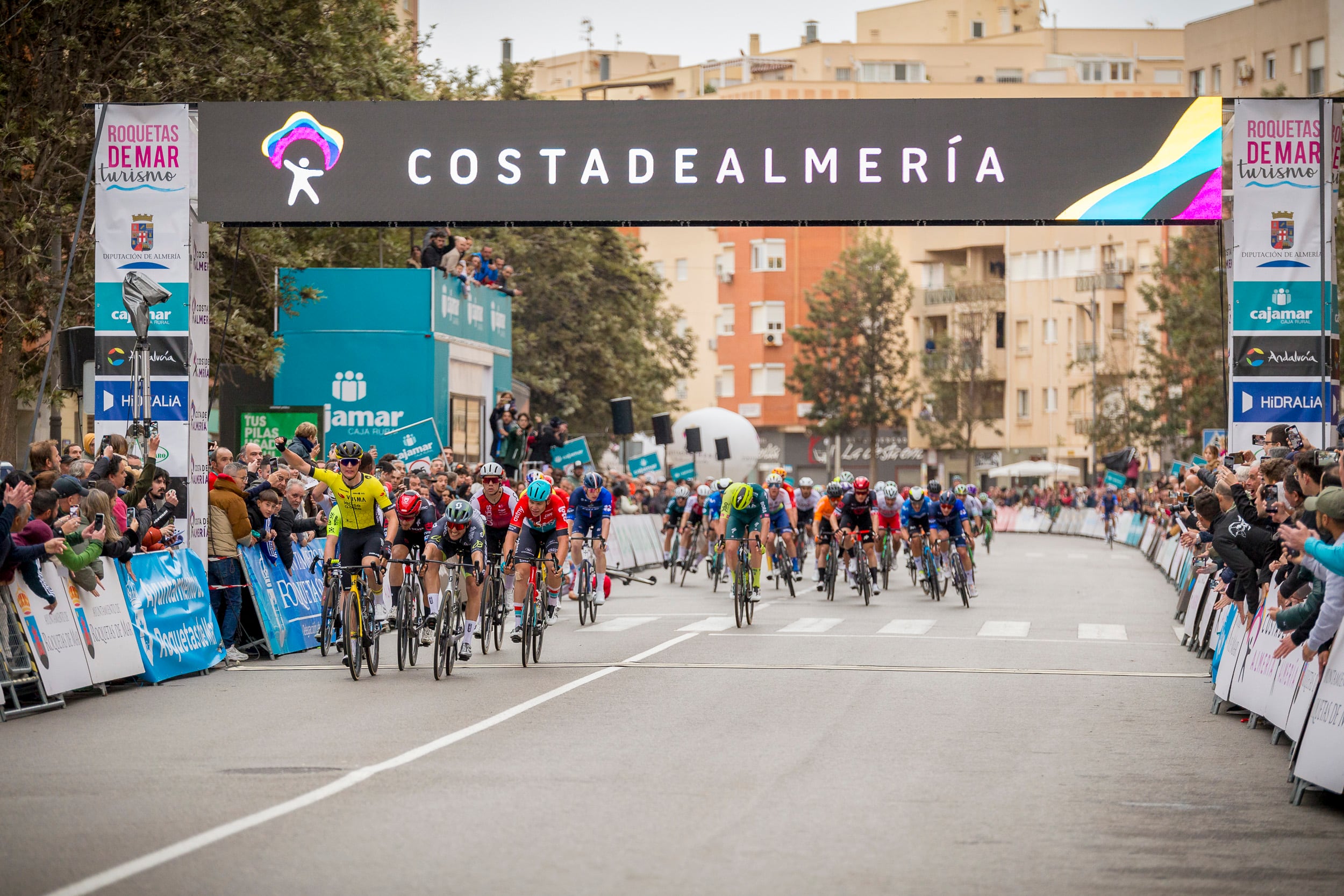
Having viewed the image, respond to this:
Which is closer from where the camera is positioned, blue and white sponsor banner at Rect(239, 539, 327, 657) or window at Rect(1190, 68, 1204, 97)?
blue and white sponsor banner at Rect(239, 539, 327, 657)

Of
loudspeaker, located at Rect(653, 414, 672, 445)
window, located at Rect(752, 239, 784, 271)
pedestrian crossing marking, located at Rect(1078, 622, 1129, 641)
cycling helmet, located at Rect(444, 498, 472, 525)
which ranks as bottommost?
pedestrian crossing marking, located at Rect(1078, 622, 1129, 641)

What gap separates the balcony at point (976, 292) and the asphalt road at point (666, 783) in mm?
73290

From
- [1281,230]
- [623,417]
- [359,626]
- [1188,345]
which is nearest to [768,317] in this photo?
[1188,345]

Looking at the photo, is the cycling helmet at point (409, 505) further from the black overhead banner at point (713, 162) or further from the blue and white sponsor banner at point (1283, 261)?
the blue and white sponsor banner at point (1283, 261)

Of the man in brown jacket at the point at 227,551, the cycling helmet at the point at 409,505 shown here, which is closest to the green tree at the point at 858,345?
the man in brown jacket at the point at 227,551

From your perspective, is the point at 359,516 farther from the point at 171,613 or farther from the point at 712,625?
the point at 712,625

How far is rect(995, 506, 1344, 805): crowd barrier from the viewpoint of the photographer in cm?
921

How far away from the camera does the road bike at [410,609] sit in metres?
15.1

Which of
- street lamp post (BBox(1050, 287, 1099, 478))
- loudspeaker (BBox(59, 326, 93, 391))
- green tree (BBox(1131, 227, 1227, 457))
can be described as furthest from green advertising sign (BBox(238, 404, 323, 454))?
street lamp post (BBox(1050, 287, 1099, 478))

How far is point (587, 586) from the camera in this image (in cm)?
2134

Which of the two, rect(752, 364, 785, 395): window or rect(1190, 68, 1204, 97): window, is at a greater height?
rect(1190, 68, 1204, 97): window

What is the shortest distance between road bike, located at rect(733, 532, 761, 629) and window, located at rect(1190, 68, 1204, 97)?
62818 mm

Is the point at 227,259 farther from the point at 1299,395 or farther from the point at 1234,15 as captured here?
the point at 1234,15

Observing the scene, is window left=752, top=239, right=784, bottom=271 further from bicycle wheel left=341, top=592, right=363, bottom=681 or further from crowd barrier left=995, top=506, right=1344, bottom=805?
bicycle wheel left=341, top=592, right=363, bottom=681
